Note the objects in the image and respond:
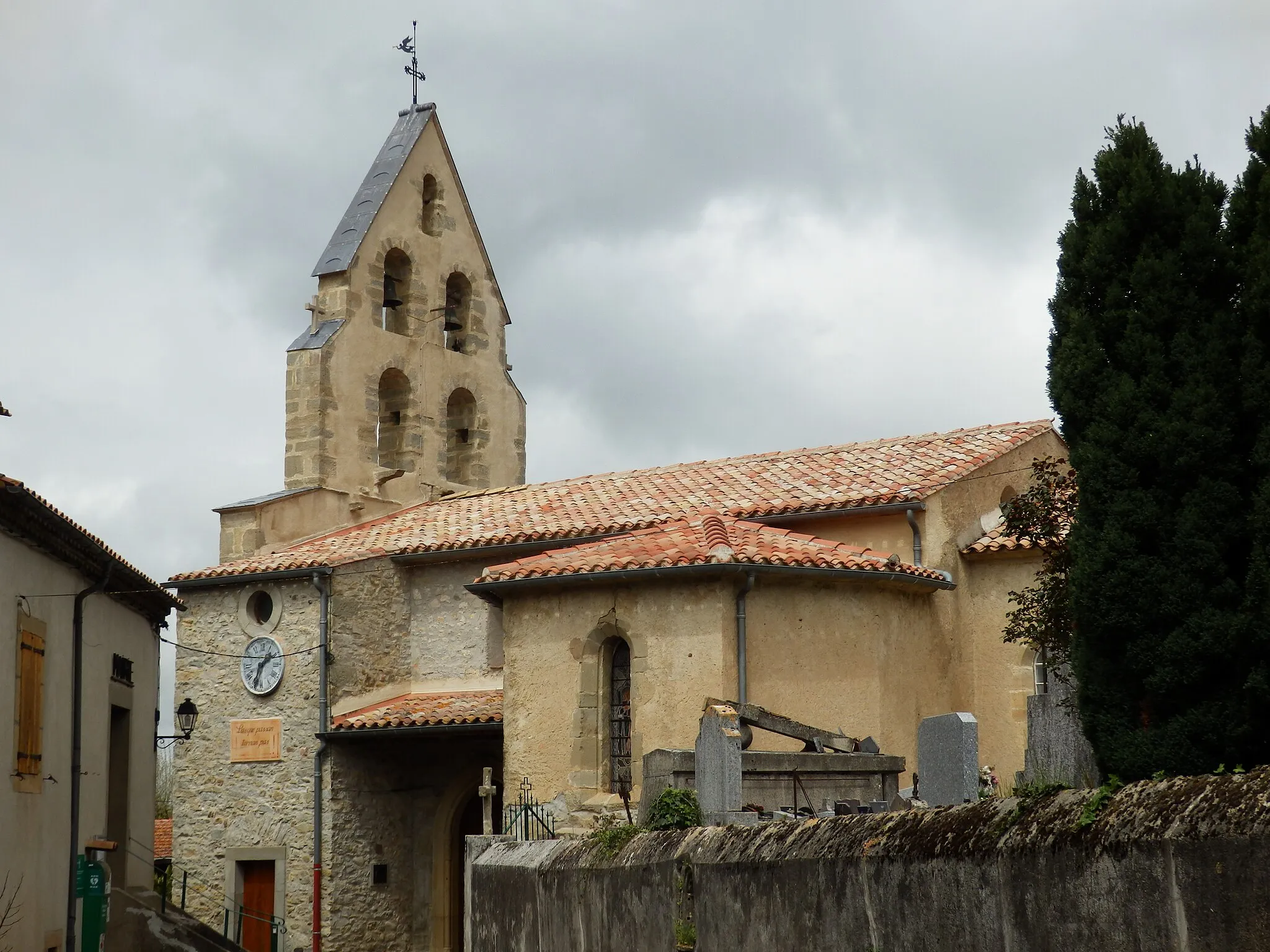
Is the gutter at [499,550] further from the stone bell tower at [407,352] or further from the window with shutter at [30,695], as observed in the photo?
the window with shutter at [30,695]

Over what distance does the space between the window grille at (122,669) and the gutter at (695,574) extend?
14.0ft

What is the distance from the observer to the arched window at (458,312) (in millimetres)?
28391

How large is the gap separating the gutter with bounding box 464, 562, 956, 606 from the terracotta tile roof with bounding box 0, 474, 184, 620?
4.08 m

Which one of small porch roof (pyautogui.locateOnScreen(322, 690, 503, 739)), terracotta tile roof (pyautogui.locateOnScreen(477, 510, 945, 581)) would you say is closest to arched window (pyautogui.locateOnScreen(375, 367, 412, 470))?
small porch roof (pyautogui.locateOnScreen(322, 690, 503, 739))

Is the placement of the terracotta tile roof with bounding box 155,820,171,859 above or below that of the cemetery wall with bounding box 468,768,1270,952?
below

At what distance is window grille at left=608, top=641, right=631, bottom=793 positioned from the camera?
1880cm

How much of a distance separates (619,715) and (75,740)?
6.10 metres

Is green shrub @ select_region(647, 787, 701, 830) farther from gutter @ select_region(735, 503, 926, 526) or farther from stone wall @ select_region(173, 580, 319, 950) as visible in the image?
stone wall @ select_region(173, 580, 319, 950)

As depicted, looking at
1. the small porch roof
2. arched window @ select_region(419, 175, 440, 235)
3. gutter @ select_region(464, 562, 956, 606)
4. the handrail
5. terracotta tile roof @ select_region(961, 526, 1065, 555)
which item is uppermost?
arched window @ select_region(419, 175, 440, 235)

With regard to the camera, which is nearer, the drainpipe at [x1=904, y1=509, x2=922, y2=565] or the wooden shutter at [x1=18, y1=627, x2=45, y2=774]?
the wooden shutter at [x1=18, y1=627, x2=45, y2=774]

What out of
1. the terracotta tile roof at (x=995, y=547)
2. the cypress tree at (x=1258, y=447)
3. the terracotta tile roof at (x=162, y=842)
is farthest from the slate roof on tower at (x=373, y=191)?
the cypress tree at (x=1258, y=447)

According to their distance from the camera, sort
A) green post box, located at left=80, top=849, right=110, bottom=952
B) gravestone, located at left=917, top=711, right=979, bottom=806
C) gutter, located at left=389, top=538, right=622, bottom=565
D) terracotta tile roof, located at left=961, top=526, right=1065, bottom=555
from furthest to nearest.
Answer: gutter, located at left=389, top=538, right=622, bottom=565 < terracotta tile roof, located at left=961, top=526, right=1065, bottom=555 < green post box, located at left=80, top=849, right=110, bottom=952 < gravestone, located at left=917, top=711, right=979, bottom=806

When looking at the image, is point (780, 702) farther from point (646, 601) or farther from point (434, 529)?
point (434, 529)

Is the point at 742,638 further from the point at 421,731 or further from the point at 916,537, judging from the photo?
the point at 421,731
